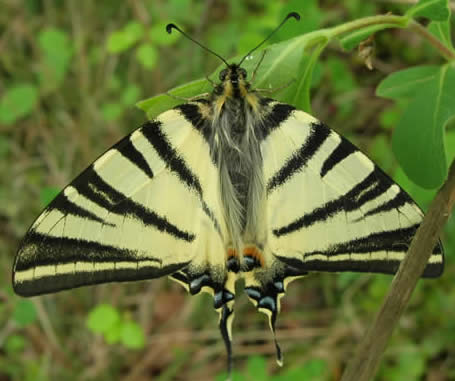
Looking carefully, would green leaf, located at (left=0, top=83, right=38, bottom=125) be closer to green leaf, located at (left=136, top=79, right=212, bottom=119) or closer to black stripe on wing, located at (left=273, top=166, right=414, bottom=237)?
green leaf, located at (left=136, top=79, right=212, bottom=119)

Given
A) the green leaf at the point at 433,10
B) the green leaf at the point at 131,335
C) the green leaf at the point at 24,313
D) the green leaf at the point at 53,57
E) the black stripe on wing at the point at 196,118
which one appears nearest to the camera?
the green leaf at the point at 433,10

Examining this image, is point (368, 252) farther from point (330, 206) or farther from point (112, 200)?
point (112, 200)

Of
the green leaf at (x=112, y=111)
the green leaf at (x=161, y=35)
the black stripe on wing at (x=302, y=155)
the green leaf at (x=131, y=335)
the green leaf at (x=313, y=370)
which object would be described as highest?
the green leaf at (x=161, y=35)

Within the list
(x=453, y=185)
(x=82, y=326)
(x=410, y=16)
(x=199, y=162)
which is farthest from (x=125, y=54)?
(x=453, y=185)

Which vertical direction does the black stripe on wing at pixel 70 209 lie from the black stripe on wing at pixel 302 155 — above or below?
above

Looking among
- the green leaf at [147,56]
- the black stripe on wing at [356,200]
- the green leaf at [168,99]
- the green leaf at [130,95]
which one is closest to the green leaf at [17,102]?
the green leaf at [130,95]

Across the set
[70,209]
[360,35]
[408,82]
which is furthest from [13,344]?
[360,35]

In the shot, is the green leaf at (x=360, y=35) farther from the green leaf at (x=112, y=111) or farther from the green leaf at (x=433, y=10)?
the green leaf at (x=112, y=111)
